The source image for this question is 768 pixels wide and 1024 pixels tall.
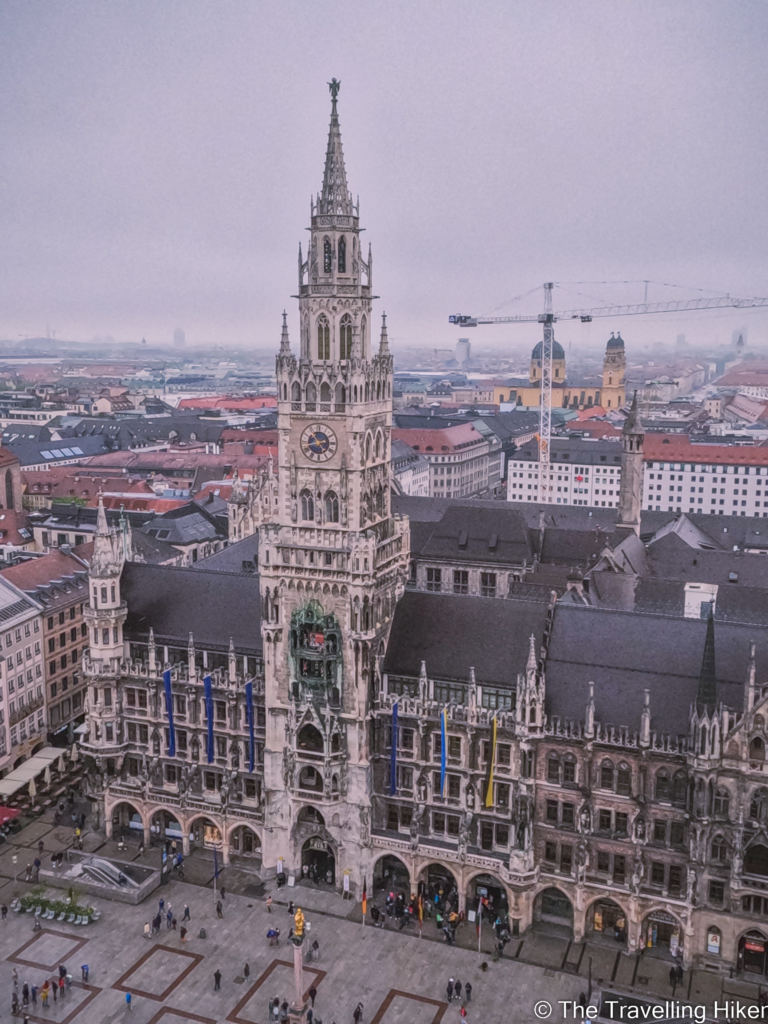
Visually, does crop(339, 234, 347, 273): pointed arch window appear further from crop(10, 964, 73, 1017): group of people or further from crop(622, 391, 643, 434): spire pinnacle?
crop(622, 391, 643, 434): spire pinnacle

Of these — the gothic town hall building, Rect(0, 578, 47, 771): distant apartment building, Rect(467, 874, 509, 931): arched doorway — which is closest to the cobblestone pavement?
Rect(467, 874, 509, 931): arched doorway

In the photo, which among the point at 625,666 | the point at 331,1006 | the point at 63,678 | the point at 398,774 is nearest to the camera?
the point at 331,1006

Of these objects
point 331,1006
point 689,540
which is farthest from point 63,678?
point 689,540

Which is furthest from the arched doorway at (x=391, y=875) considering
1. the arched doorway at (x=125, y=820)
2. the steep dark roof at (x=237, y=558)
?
the steep dark roof at (x=237, y=558)

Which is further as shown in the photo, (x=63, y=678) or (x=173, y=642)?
(x=63, y=678)

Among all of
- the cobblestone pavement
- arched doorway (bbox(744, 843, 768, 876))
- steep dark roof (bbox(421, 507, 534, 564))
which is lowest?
the cobblestone pavement

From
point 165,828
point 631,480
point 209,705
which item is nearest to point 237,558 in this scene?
point 209,705

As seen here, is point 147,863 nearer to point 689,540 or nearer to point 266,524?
point 266,524
